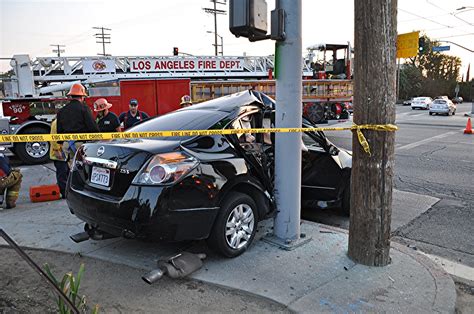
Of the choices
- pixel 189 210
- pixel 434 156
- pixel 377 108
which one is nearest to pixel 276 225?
pixel 189 210

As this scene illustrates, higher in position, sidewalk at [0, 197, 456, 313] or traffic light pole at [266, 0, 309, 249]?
traffic light pole at [266, 0, 309, 249]

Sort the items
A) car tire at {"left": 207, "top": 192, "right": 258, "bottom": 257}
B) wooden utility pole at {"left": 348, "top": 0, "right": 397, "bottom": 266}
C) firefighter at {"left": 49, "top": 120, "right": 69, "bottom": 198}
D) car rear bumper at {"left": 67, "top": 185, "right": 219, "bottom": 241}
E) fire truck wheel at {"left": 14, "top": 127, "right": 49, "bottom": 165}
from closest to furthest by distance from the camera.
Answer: car rear bumper at {"left": 67, "top": 185, "right": 219, "bottom": 241} → wooden utility pole at {"left": 348, "top": 0, "right": 397, "bottom": 266} → car tire at {"left": 207, "top": 192, "right": 258, "bottom": 257} → firefighter at {"left": 49, "top": 120, "right": 69, "bottom": 198} → fire truck wheel at {"left": 14, "top": 127, "right": 49, "bottom": 165}

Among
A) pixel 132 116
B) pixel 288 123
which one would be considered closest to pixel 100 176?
pixel 288 123

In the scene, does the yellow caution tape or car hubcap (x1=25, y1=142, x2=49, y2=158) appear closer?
the yellow caution tape

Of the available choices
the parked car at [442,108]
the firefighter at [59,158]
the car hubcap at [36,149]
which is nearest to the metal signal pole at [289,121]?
the firefighter at [59,158]

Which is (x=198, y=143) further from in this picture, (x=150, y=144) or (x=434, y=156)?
(x=434, y=156)

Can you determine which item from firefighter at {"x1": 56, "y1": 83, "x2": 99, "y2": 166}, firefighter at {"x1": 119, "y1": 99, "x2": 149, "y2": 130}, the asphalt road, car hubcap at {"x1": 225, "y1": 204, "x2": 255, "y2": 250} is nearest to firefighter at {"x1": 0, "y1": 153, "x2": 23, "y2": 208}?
firefighter at {"x1": 56, "y1": 83, "x2": 99, "y2": 166}

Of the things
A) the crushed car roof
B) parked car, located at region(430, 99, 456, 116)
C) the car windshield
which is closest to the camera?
the car windshield

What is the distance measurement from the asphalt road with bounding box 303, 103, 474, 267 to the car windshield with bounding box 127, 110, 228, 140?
2.21 m

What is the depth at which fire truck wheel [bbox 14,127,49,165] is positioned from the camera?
32.9 ft

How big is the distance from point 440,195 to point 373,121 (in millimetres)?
3941

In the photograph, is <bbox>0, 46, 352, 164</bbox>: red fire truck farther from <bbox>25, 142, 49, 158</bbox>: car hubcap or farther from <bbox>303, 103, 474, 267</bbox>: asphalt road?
<bbox>303, 103, 474, 267</bbox>: asphalt road

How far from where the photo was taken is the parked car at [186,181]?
136 inches

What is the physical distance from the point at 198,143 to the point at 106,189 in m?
0.92
